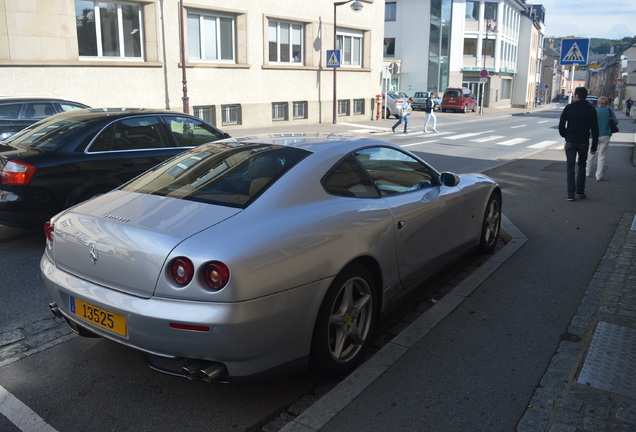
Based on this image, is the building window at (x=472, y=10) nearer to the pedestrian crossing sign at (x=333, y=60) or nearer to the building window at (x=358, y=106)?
the building window at (x=358, y=106)

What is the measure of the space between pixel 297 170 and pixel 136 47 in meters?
18.4

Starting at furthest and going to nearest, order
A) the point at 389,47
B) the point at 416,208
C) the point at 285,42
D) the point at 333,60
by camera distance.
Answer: the point at 389,47
the point at 285,42
the point at 333,60
the point at 416,208

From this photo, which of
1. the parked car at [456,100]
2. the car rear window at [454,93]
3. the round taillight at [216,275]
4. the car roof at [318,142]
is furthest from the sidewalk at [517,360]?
the car rear window at [454,93]

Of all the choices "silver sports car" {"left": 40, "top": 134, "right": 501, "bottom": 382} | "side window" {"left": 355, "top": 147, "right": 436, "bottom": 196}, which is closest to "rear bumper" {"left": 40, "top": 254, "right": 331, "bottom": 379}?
"silver sports car" {"left": 40, "top": 134, "right": 501, "bottom": 382}

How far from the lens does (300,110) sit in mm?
27281

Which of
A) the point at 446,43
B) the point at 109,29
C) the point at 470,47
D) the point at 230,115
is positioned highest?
the point at 446,43

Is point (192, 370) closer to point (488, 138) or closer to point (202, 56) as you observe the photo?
point (202, 56)

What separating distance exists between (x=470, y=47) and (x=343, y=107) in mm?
35073

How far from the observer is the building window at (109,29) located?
18297 millimetres

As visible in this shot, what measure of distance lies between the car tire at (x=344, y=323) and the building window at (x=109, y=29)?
1762 centimetres

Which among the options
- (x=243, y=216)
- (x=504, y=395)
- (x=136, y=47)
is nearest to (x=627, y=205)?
(x=504, y=395)

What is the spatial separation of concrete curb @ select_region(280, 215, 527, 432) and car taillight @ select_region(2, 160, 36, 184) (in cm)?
430

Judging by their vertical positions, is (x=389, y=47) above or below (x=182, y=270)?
above

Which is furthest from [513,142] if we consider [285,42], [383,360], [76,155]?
[383,360]
